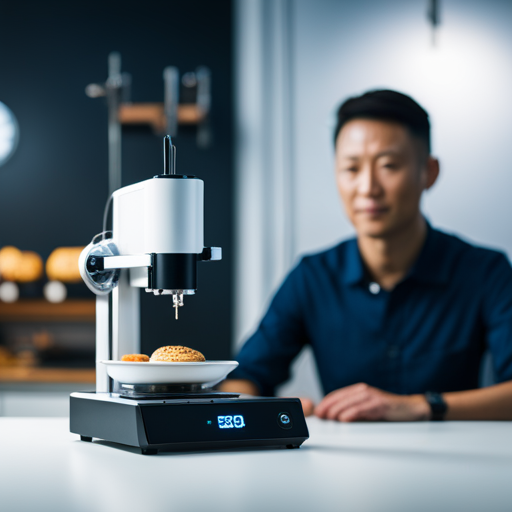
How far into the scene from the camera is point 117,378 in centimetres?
101

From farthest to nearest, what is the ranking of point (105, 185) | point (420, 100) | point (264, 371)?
point (105, 185), point (420, 100), point (264, 371)

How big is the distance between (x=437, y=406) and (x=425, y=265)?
701mm

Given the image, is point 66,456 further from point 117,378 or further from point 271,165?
point 271,165

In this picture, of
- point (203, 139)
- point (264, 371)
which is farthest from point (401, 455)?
point (203, 139)

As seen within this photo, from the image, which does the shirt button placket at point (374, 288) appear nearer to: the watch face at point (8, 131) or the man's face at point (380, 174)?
the man's face at point (380, 174)

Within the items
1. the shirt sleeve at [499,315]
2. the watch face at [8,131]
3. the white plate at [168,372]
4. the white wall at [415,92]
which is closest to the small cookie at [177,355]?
the white plate at [168,372]

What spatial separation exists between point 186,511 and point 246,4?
2.90 metres

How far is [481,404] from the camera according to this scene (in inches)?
68.9

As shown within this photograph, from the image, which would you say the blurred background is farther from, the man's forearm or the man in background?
the man's forearm

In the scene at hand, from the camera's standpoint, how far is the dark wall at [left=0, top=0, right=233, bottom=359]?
3268 mm

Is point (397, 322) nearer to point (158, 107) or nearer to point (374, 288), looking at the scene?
point (374, 288)

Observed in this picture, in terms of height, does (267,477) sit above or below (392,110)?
below

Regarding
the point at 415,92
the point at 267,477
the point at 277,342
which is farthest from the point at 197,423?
the point at 415,92

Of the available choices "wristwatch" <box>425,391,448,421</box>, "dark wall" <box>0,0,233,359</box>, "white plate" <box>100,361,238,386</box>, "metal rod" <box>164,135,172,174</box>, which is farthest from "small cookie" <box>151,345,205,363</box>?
"dark wall" <box>0,0,233,359</box>
